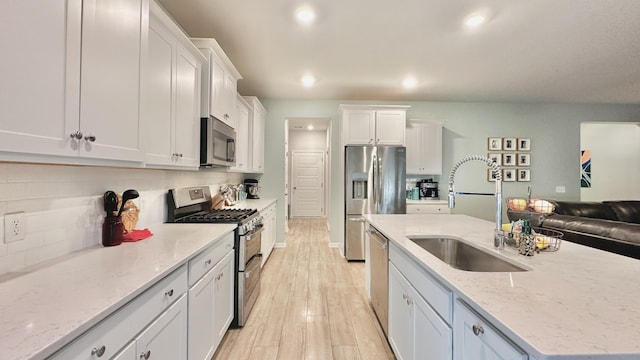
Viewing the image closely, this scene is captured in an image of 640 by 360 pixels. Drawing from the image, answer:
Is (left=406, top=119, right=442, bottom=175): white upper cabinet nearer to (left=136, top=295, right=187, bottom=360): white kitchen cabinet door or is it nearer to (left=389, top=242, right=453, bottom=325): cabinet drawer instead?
(left=389, top=242, right=453, bottom=325): cabinet drawer

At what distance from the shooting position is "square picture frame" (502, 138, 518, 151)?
4.94m

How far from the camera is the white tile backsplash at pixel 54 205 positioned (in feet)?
3.49

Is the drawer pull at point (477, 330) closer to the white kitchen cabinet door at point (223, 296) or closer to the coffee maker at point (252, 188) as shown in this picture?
the white kitchen cabinet door at point (223, 296)

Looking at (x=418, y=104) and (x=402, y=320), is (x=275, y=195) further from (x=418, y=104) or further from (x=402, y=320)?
(x=402, y=320)

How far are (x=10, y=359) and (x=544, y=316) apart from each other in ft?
4.12

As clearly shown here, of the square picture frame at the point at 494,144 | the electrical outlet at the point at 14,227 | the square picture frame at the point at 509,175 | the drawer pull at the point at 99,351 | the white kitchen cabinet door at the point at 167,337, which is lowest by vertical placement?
the white kitchen cabinet door at the point at 167,337

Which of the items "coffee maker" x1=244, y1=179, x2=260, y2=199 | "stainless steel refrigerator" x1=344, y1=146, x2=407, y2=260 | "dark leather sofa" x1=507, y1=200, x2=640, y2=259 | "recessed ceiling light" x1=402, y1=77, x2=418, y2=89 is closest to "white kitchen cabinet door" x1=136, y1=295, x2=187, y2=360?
"stainless steel refrigerator" x1=344, y1=146, x2=407, y2=260

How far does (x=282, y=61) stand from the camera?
3.24m

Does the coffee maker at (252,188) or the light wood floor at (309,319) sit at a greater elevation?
the coffee maker at (252,188)

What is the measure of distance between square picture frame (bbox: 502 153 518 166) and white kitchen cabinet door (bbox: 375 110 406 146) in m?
2.21

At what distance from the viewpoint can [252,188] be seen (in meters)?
4.50

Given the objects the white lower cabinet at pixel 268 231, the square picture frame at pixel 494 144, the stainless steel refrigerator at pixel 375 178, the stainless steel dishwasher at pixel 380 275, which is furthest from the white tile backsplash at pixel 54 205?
the square picture frame at pixel 494 144

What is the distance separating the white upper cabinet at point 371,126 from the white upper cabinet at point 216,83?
201 cm

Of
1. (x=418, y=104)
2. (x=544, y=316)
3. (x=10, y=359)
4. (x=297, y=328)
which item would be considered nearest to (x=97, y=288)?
(x=10, y=359)
